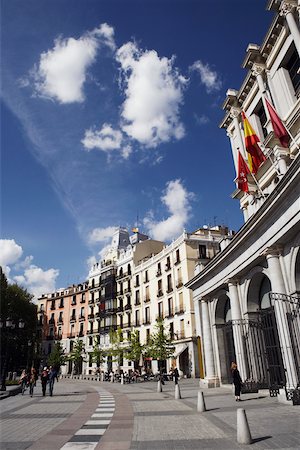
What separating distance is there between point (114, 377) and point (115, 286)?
72.0 ft

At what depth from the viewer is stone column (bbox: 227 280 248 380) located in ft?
57.3

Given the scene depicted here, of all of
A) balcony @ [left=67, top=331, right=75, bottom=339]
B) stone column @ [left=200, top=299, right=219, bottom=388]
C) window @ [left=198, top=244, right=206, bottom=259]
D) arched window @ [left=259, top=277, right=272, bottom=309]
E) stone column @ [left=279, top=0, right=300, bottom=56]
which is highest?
stone column @ [left=279, top=0, right=300, bottom=56]

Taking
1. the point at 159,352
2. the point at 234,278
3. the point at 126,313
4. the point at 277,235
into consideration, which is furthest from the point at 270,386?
the point at 126,313

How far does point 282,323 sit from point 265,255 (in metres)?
2.96

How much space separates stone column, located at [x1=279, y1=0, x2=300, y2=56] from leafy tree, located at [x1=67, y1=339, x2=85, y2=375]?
55.8m

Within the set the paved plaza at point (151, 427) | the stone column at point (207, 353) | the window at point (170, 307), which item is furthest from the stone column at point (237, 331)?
the window at point (170, 307)

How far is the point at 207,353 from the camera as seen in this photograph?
22000 millimetres

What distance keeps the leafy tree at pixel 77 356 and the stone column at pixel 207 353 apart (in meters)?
41.7

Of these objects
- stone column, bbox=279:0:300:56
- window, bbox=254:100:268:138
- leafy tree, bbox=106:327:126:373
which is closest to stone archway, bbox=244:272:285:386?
window, bbox=254:100:268:138

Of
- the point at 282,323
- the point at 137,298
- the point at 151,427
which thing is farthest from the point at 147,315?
the point at 151,427

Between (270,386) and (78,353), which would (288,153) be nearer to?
(270,386)

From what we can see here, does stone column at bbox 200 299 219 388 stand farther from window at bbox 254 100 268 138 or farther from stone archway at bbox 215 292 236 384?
window at bbox 254 100 268 138

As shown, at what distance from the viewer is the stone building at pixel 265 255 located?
1284 cm

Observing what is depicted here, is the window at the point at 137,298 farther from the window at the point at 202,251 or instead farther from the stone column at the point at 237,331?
the stone column at the point at 237,331
